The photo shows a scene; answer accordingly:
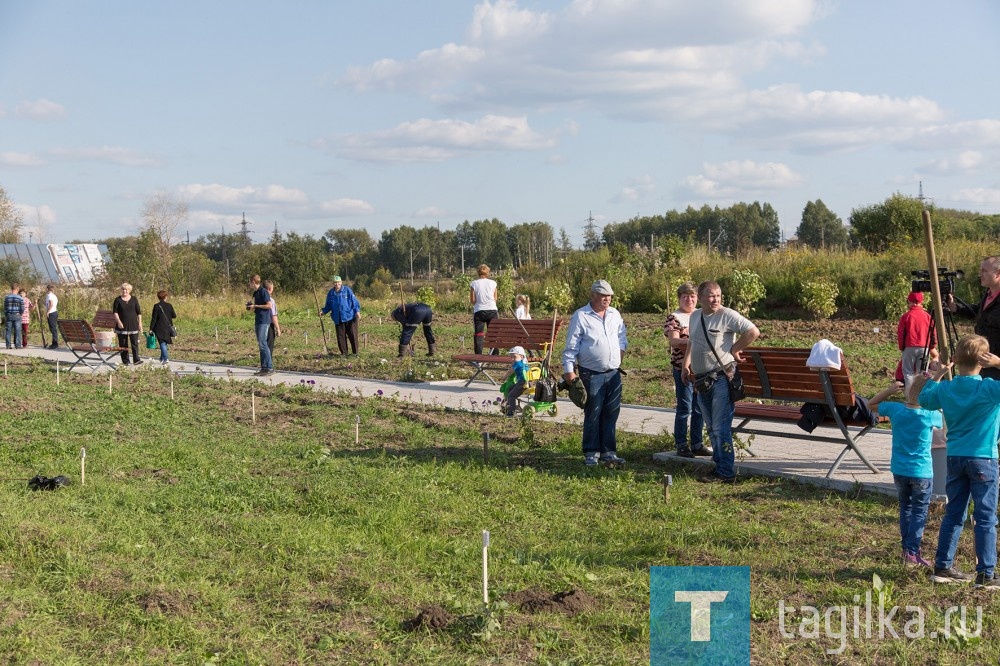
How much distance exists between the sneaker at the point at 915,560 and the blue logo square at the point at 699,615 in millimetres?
914

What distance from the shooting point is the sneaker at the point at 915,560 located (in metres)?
5.42

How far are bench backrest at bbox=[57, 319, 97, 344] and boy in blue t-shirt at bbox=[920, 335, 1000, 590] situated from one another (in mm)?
14812

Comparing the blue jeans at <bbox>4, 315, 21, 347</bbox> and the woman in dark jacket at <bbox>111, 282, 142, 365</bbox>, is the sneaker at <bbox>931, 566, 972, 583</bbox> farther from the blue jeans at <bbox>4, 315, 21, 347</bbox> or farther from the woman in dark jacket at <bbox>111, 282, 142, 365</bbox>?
the blue jeans at <bbox>4, 315, 21, 347</bbox>

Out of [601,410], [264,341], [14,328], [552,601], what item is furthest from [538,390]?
[14,328]

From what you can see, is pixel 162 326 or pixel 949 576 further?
pixel 162 326

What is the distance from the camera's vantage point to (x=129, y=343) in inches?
697

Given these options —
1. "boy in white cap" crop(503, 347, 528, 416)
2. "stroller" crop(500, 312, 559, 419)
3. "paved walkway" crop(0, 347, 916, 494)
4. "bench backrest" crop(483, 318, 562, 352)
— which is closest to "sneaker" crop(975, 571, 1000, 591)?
"paved walkway" crop(0, 347, 916, 494)

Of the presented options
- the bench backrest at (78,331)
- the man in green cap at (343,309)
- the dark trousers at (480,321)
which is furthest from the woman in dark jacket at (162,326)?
the dark trousers at (480,321)

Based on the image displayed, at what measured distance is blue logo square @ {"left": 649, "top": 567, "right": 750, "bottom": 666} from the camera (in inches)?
174

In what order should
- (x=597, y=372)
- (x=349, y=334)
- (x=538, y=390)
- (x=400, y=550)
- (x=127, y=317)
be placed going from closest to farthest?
Result: 1. (x=400, y=550)
2. (x=597, y=372)
3. (x=538, y=390)
4. (x=127, y=317)
5. (x=349, y=334)

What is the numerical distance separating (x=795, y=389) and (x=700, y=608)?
3488 millimetres

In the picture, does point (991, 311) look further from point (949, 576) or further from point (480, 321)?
point (480, 321)

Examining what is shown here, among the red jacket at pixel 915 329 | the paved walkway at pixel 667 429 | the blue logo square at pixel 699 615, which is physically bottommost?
the blue logo square at pixel 699 615

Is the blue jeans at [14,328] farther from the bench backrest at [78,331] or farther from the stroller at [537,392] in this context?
the stroller at [537,392]
